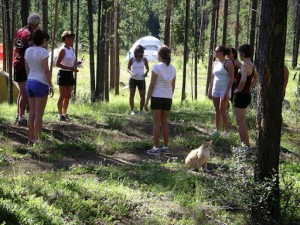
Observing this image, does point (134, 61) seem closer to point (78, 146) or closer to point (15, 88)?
point (78, 146)

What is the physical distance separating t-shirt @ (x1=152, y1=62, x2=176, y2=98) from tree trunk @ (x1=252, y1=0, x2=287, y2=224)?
2747 mm

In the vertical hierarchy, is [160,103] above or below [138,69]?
below

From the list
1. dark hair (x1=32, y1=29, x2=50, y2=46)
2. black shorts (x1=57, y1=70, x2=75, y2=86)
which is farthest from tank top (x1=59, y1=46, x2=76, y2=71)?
dark hair (x1=32, y1=29, x2=50, y2=46)

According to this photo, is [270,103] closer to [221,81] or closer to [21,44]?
[221,81]

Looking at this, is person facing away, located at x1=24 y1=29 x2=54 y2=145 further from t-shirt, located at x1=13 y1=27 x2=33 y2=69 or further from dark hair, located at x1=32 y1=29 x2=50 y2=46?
t-shirt, located at x1=13 y1=27 x2=33 y2=69

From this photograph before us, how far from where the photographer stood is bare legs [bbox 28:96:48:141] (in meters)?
6.58

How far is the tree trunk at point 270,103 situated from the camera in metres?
3.85

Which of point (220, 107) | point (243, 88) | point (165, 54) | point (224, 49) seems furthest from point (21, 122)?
point (243, 88)

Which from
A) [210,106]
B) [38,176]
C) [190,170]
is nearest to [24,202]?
[38,176]

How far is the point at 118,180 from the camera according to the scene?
202 inches

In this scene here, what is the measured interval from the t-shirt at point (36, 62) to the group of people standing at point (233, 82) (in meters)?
3.13

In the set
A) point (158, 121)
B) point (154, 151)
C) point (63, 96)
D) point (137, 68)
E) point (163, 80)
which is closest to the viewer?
point (163, 80)

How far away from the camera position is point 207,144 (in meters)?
5.81

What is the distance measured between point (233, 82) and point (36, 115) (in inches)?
144
